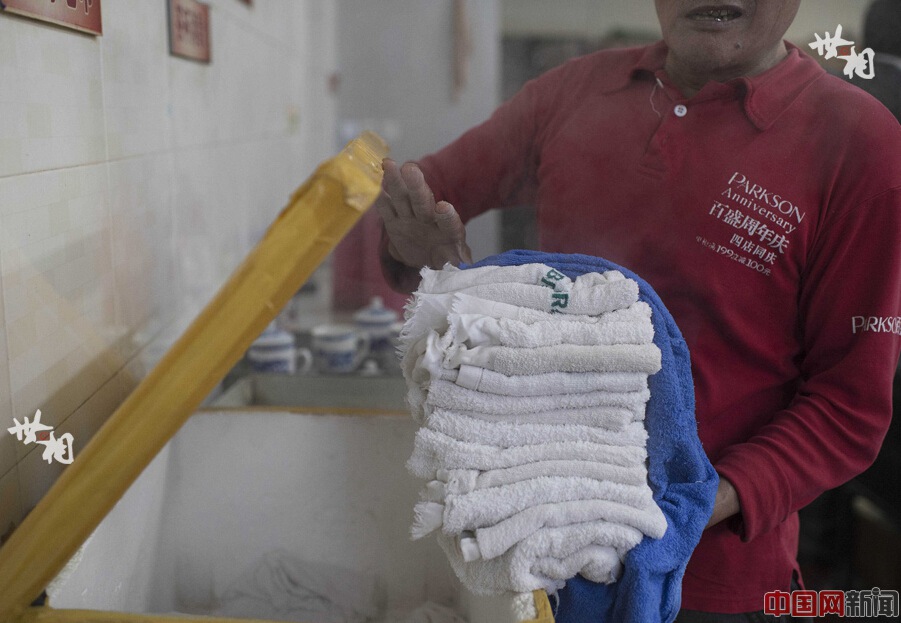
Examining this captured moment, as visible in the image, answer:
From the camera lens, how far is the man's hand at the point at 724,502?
2.16 feet

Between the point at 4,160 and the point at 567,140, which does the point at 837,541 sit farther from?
the point at 4,160

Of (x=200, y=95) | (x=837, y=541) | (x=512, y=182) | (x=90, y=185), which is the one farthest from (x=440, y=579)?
(x=837, y=541)

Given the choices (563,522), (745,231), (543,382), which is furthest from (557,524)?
(745,231)

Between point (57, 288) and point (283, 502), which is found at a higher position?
point (57, 288)

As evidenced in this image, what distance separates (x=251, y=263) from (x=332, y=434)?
47 cm

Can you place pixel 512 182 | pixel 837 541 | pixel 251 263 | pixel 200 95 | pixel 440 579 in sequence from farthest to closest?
1. pixel 837 541
2. pixel 200 95
3. pixel 440 579
4. pixel 512 182
5. pixel 251 263

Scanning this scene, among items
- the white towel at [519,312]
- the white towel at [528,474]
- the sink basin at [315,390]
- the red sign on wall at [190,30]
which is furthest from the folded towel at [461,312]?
the red sign on wall at [190,30]

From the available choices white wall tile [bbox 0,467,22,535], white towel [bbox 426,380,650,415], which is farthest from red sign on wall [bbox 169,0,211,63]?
white towel [bbox 426,380,650,415]

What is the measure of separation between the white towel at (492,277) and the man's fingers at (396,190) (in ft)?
0.23

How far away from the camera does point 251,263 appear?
20.2 inches

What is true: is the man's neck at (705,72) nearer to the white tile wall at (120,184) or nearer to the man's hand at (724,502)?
the man's hand at (724,502)

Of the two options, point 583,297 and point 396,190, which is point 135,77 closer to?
point 396,190

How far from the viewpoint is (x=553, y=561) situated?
1.88 ft

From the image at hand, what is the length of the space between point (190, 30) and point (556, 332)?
32.6 inches
